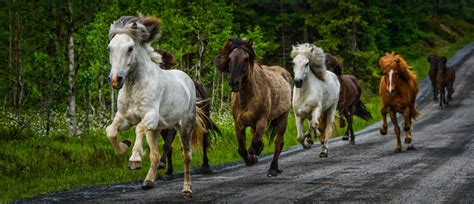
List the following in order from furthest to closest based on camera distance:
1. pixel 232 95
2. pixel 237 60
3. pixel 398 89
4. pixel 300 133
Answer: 1. pixel 398 89
2. pixel 300 133
3. pixel 232 95
4. pixel 237 60

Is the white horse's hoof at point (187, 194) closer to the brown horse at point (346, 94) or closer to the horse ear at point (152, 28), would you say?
the horse ear at point (152, 28)

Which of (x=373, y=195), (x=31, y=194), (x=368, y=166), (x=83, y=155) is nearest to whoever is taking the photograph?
(x=373, y=195)

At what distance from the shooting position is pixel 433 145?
53.9ft

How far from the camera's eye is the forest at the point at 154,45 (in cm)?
1736

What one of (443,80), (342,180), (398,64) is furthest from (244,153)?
(443,80)

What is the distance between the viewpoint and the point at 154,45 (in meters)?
30.0

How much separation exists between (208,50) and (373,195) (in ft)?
88.7

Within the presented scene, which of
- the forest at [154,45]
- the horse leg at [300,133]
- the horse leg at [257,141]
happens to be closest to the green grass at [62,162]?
the forest at [154,45]

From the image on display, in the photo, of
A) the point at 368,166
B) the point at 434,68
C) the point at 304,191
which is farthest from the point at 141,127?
the point at 434,68

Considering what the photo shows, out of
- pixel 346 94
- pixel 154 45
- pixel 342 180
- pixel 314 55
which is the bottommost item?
pixel 342 180

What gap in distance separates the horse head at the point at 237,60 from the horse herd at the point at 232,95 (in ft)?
0.05

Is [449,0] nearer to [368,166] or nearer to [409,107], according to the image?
[409,107]

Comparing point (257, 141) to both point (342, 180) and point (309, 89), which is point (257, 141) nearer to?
point (342, 180)

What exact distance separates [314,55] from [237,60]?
3998 mm
